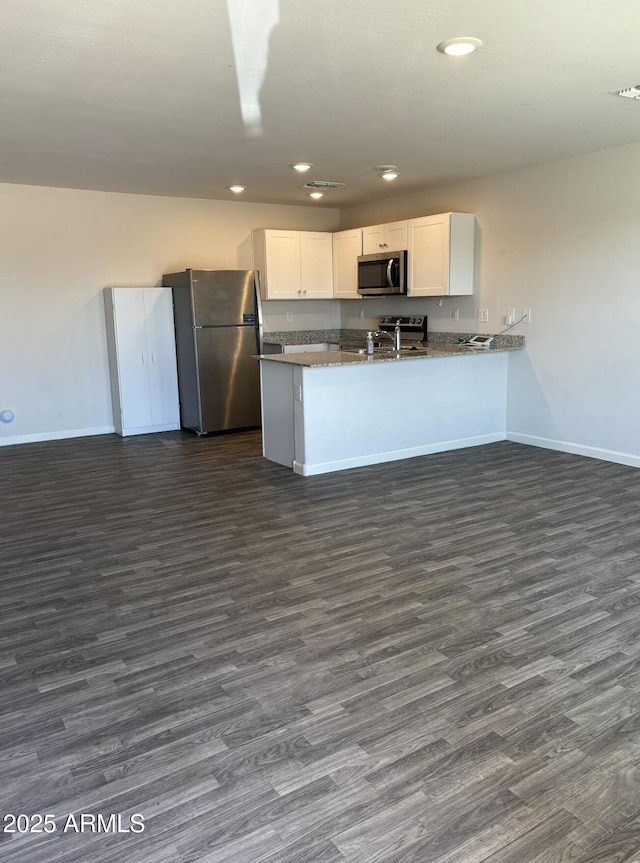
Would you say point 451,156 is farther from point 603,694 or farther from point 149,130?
point 603,694

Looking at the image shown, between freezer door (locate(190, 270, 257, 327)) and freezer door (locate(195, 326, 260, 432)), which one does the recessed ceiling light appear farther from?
freezer door (locate(195, 326, 260, 432))

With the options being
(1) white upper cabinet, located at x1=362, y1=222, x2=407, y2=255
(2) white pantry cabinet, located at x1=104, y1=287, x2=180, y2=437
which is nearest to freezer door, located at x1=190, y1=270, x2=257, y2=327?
(2) white pantry cabinet, located at x1=104, y1=287, x2=180, y2=437

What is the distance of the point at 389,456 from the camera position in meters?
5.54

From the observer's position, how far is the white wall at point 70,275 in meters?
6.25

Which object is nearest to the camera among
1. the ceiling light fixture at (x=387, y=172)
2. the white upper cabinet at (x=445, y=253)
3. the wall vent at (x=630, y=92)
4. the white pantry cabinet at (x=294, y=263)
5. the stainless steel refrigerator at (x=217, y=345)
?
the wall vent at (x=630, y=92)

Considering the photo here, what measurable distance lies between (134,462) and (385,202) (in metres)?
4.22

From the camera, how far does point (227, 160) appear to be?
504 cm

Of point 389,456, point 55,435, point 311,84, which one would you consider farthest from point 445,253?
point 55,435

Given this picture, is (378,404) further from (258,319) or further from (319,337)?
(319,337)

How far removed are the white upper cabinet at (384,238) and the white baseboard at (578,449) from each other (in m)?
2.33

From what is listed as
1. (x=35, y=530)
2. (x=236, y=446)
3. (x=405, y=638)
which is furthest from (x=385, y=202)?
(x=405, y=638)

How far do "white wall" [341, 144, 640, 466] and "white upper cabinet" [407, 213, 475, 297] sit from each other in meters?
0.13

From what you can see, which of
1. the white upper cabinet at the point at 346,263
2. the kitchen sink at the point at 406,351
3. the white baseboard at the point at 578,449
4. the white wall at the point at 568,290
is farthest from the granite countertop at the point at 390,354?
the white baseboard at the point at 578,449

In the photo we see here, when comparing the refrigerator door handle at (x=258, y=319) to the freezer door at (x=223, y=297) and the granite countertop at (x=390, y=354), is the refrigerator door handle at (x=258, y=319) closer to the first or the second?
the freezer door at (x=223, y=297)
